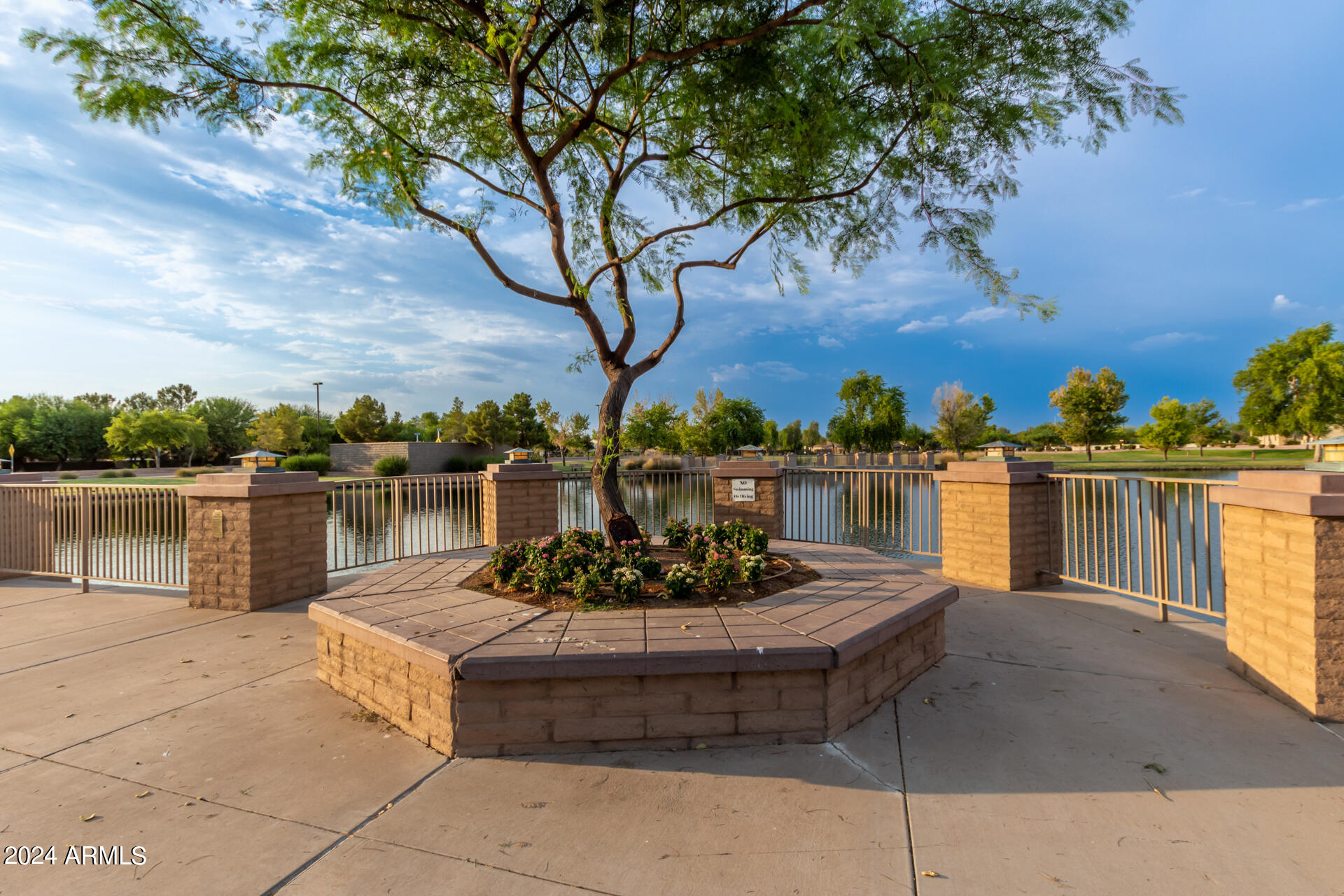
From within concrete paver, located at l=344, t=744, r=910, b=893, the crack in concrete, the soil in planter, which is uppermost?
the soil in planter

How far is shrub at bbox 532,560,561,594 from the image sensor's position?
419cm

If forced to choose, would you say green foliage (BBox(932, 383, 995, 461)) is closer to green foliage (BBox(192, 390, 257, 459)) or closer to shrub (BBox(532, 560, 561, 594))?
shrub (BBox(532, 560, 561, 594))

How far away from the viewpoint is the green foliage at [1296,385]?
33.6 m

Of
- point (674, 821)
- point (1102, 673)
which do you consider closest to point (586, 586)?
point (674, 821)

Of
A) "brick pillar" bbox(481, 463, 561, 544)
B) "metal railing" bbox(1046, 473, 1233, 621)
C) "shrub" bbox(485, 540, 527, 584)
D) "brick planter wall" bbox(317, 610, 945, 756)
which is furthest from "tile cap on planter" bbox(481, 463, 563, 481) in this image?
"metal railing" bbox(1046, 473, 1233, 621)

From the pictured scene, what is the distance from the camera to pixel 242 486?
234 inches

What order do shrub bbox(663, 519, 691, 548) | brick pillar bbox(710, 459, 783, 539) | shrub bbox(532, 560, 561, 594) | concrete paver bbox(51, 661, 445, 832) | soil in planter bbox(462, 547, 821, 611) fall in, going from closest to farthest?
concrete paver bbox(51, 661, 445, 832) < soil in planter bbox(462, 547, 821, 611) < shrub bbox(532, 560, 561, 594) < shrub bbox(663, 519, 691, 548) < brick pillar bbox(710, 459, 783, 539)

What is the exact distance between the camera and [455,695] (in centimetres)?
294

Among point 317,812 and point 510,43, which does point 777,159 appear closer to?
point 510,43

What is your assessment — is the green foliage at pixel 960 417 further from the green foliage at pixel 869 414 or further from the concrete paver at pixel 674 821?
the concrete paver at pixel 674 821

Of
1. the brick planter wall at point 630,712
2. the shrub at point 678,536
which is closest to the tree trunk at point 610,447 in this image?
the shrub at point 678,536

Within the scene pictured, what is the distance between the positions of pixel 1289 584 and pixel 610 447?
16.0 ft

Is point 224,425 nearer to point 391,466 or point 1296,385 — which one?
point 391,466

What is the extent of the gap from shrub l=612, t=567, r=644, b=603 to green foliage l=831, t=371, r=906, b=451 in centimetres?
4074
